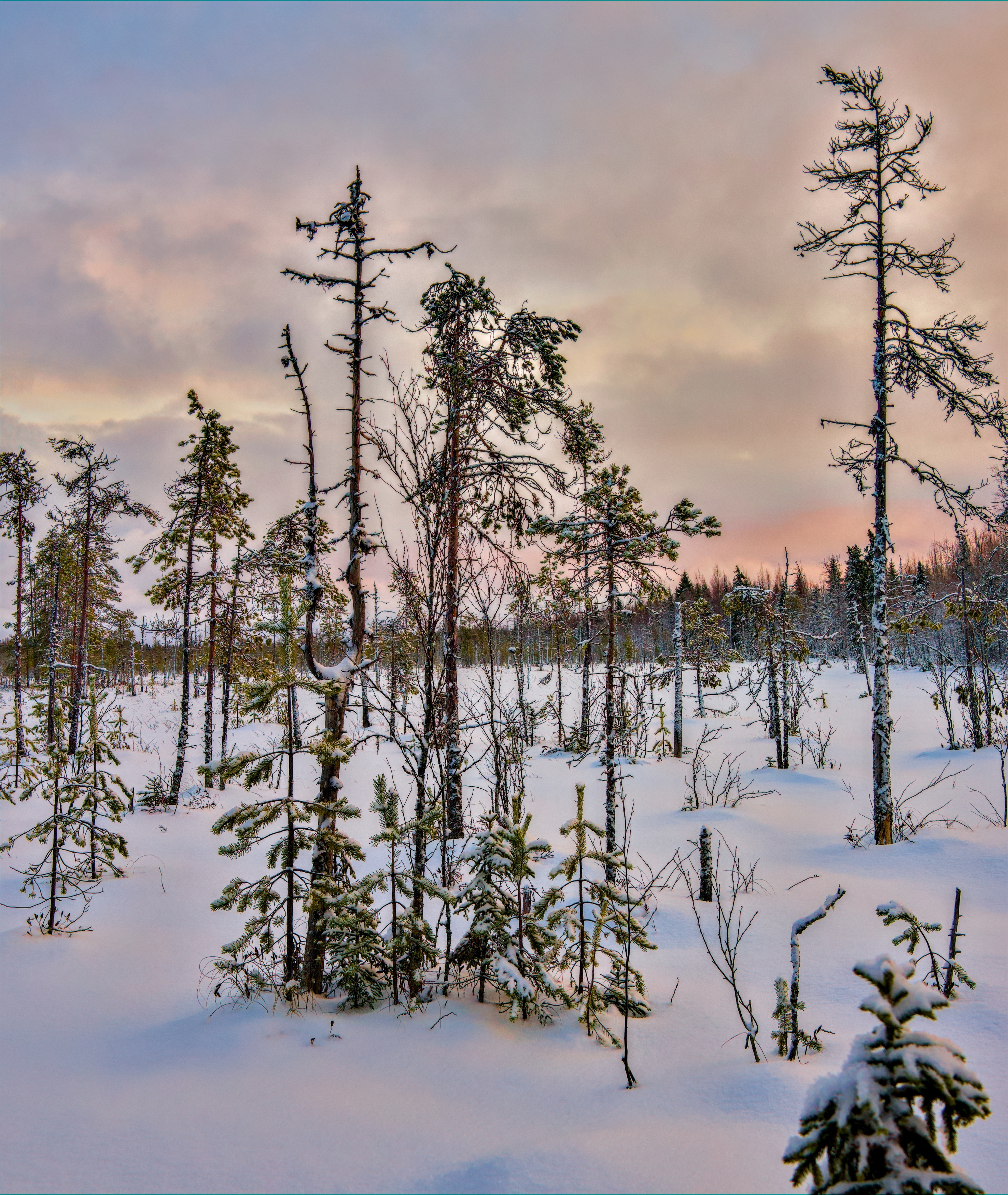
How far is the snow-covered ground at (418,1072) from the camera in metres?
2.99

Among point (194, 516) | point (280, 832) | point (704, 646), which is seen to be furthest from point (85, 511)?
point (704, 646)

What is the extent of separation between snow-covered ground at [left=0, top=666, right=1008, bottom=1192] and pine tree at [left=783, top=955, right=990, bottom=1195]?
1.40 meters

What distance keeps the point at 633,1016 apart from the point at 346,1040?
8.16 feet

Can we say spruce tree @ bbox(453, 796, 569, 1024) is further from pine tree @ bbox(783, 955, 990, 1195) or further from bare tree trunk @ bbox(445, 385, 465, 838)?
pine tree @ bbox(783, 955, 990, 1195)

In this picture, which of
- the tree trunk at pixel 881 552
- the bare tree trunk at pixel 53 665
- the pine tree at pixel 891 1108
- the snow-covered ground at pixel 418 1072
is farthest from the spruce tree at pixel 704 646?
the bare tree trunk at pixel 53 665

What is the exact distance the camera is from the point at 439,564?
5844 millimetres

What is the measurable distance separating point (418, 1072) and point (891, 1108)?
312cm

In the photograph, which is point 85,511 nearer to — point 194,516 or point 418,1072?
point 194,516

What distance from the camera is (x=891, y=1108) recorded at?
1903 mm

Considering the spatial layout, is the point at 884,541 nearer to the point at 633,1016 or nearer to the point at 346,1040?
the point at 633,1016

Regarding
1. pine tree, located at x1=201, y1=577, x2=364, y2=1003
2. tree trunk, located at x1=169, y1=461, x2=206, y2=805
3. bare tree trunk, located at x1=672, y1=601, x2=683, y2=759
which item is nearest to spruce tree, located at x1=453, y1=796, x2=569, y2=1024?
pine tree, located at x1=201, y1=577, x2=364, y2=1003

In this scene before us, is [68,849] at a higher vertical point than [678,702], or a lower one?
lower

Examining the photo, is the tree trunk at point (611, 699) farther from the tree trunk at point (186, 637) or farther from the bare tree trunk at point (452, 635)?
the tree trunk at point (186, 637)

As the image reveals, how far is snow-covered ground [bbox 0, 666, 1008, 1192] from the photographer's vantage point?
299cm
